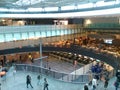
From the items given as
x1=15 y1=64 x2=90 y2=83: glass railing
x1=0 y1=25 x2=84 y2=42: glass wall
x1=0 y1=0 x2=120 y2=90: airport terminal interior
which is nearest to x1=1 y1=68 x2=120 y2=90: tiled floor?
x1=0 y1=0 x2=120 y2=90: airport terminal interior

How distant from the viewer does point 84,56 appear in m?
41.0

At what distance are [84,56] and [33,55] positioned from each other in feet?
44.1

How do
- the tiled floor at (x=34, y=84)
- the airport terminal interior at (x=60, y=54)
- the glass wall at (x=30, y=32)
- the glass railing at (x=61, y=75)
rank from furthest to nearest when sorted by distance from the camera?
1. the glass wall at (x=30, y=32)
2. the glass railing at (x=61, y=75)
3. the airport terminal interior at (x=60, y=54)
4. the tiled floor at (x=34, y=84)

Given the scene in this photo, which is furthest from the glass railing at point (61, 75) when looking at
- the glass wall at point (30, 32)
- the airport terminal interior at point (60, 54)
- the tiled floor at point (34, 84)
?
the glass wall at point (30, 32)

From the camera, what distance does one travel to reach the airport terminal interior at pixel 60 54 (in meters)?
19.1

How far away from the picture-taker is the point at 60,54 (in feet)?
153

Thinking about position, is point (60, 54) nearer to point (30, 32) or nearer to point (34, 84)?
point (30, 32)

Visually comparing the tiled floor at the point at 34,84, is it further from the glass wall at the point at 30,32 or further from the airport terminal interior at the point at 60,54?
the glass wall at the point at 30,32

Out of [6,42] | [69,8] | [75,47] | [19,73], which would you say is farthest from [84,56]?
[19,73]

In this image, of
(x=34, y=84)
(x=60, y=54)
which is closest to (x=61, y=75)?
(x=34, y=84)

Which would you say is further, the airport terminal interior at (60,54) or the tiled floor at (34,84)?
the airport terminal interior at (60,54)

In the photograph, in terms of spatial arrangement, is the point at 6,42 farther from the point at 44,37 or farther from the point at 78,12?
the point at 78,12

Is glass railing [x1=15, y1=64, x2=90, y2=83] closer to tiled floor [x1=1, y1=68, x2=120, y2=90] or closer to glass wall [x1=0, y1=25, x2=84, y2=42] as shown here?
tiled floor [x1=1, y1=68, x2=120, y2=90]

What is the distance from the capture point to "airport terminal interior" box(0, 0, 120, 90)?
19.1 meters
